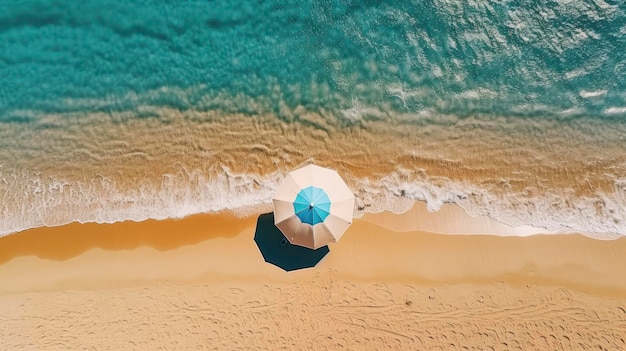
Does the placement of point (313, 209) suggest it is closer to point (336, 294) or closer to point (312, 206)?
point (312, 206)

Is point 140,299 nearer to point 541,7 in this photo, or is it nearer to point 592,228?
point 592,228

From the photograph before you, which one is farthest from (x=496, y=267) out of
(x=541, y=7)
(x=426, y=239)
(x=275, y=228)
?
(x=541, y=7)

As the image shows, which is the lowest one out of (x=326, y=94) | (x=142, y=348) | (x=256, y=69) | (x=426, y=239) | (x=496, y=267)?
(x=142, y=348)

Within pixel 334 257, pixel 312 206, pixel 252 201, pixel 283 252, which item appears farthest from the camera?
pixel 252 201

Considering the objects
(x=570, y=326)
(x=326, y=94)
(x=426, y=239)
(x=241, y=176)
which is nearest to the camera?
(x=570, y=326)

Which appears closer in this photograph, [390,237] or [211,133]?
[390,237]

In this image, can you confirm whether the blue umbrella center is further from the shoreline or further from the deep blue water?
→ the deep blue water

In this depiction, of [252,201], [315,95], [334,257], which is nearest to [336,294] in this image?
[334,257]
